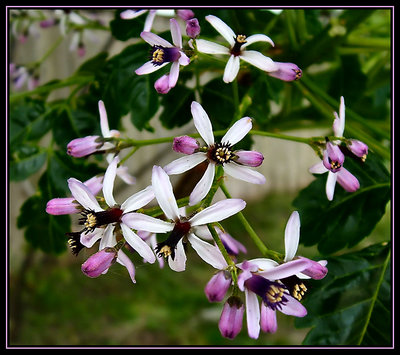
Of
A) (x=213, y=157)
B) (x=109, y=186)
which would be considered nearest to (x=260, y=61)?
(x=213, y=157)

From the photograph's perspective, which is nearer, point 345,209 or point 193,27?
point 193,27

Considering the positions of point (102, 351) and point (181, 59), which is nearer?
point (181, 59)

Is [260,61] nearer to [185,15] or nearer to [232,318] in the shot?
[185,15]

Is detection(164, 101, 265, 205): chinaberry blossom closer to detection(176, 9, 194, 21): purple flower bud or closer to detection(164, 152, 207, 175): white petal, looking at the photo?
detection(164, 152, 207, 175): white petal

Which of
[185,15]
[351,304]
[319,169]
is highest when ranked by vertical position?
[185,15]

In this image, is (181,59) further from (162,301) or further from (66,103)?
(162,301)

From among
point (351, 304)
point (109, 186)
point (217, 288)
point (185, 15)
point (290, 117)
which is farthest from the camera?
point (290, 117)

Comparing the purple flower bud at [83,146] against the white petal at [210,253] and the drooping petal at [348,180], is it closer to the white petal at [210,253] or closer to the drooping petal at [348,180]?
the white petal at [210,253]

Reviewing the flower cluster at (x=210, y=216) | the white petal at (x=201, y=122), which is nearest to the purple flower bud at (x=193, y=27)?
the flower cluster at (x=210, y=216)

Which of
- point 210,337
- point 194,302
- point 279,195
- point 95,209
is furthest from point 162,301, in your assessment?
point 95,209
